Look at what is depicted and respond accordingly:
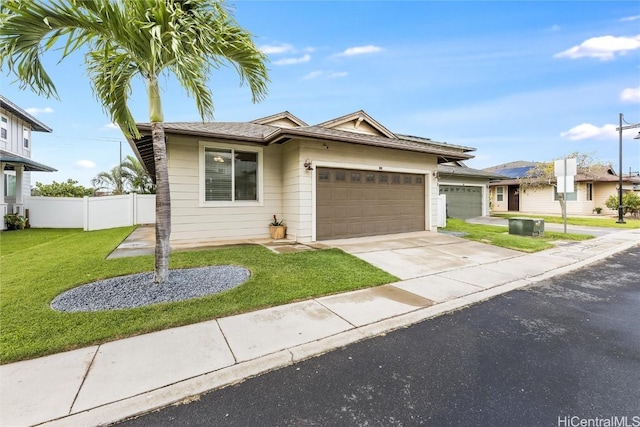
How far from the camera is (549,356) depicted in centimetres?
286

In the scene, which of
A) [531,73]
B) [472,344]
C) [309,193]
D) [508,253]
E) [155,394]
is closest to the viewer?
[155,394]

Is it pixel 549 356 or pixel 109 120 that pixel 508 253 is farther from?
pixel 109 120

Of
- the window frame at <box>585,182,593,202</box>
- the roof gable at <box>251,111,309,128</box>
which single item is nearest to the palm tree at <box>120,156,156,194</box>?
the roof gable at <box>251,111,309,128</box>

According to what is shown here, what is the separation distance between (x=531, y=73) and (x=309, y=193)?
13891mm

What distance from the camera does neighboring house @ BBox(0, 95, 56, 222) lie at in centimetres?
1331

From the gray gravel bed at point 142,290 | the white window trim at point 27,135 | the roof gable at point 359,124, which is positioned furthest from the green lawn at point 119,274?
the white window trim at point 27,135

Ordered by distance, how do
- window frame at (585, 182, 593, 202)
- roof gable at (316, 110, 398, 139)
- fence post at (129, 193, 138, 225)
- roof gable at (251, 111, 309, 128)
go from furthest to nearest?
1. window frame at (585, 182, 593, 202)
2. fence post at (129, 193, 138, 225)
3. roof gable at (251, 111, 309, 128)
4. roof gable at (316, 110, 398, 139)

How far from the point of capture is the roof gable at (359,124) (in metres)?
11.6

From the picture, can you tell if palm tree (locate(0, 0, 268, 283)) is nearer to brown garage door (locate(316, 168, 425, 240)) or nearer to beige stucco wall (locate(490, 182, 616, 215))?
brown garage door (locate(316, 168, 425, 240))

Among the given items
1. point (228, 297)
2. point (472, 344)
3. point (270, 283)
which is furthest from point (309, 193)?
point (472, 344)

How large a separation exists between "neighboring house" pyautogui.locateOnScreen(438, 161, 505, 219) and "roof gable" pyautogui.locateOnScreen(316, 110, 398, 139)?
7.09 metres

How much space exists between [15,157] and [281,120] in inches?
516

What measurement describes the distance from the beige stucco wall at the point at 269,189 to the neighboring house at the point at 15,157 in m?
10.2

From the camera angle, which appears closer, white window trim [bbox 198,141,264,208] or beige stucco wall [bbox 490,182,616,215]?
white window trim [bbox 198,141,264,208]
